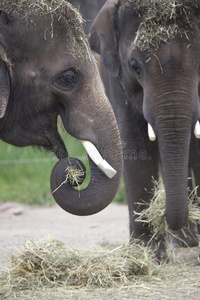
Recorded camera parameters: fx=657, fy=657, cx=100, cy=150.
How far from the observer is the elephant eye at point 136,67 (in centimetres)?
538

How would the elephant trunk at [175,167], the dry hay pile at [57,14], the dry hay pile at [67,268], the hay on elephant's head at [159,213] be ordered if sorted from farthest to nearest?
the hay on elephant's head at [159,213]
the elephant trunk at [175,167]
the dry hay pile at [67,268]
the dry hay pile at [57,14]

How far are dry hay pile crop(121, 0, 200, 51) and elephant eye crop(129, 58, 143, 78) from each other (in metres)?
0.16

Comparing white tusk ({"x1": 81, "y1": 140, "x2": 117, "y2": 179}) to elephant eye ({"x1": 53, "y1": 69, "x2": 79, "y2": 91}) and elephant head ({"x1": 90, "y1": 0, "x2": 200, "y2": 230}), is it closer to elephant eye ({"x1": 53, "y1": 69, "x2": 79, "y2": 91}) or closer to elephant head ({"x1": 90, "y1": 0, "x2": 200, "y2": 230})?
elephant eye ({"x1": 53, "y1": 69, "x2": 79, "y2": 91})

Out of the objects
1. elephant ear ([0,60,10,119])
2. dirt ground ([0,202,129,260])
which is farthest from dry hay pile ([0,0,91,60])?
dirt ground ([0,202,129,260])

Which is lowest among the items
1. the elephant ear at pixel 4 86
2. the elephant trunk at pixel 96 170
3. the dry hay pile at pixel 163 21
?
the elephant trunk at pixel 96 170

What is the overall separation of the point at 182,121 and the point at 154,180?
77 cm

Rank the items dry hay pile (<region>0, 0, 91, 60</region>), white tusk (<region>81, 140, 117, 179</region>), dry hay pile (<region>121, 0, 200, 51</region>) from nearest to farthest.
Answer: white tusk (<region>81, 140, 117, 179</region>), dry hay pile (<region>0, 0, 91, 60</region>), dry hay pile (<region>121, 0, 200, 51</region>)

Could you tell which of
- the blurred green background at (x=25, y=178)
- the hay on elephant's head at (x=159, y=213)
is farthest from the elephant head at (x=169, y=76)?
the blurred green background at (x=25, y=178)

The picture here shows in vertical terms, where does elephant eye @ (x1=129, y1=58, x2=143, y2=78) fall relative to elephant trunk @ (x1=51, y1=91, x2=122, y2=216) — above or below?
above

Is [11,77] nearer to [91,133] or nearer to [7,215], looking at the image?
[91,133]

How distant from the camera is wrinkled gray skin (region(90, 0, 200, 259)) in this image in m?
4.97

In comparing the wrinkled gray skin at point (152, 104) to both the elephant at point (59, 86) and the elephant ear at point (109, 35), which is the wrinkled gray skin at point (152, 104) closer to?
the elephant ear at point (109, 35)

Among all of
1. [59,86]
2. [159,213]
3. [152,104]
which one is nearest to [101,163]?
[59,86]

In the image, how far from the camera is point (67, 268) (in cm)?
476
